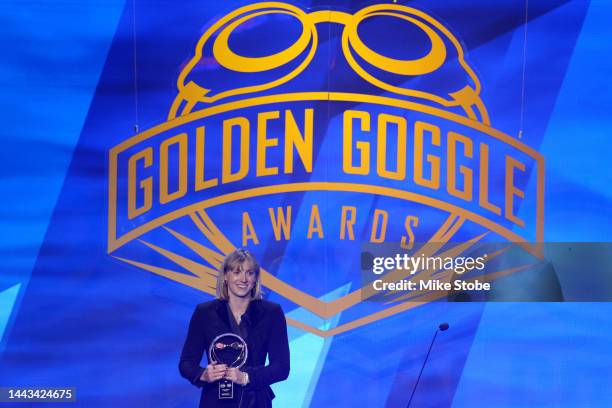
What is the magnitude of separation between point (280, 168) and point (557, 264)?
53.4 inches

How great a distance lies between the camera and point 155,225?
429cm

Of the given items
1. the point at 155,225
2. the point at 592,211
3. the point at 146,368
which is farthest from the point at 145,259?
the point at 592,211

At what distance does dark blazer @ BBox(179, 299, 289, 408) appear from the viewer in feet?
13.6

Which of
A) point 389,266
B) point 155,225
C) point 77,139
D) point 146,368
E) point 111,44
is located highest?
point 111,44

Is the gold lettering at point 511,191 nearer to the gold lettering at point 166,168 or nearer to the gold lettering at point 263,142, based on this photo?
the gold lettering at point 263,142

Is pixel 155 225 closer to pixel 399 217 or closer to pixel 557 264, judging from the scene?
pixel 399 217

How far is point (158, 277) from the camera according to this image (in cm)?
427

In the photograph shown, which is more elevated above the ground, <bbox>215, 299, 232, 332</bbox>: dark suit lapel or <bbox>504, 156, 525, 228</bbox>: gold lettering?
<bbox>504, 156, 525, 228</bbox>: gold lettering

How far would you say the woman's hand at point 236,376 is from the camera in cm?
411

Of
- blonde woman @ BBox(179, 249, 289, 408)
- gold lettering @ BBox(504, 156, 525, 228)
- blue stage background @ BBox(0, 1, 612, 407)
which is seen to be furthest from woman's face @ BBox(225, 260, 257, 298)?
gold lettering @ BBox(504, 156, 525, 228)

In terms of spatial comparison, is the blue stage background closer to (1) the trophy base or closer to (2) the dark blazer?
(2) the dark blazer

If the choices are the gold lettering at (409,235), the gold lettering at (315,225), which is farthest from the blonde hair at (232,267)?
the gold lettering at (409,235)

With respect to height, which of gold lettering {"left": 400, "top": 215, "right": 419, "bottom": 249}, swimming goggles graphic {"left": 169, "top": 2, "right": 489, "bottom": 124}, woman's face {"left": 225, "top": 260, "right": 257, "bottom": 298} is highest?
swimming goggles graphic {"left": 169, "top": 2, "right": 489, "bottom": 124}

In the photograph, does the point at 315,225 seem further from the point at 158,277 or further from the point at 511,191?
the point at 511,191
